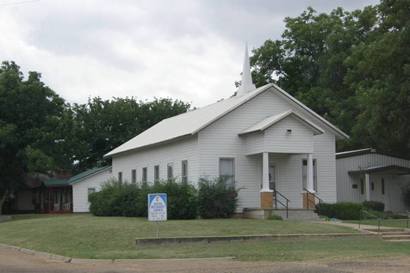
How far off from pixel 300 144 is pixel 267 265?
16.4m

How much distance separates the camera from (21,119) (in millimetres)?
52219

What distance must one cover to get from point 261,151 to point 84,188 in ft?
82.6

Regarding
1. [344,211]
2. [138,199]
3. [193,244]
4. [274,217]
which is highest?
[138,199]

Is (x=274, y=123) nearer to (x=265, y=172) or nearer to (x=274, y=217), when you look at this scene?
(x=265, y=172)

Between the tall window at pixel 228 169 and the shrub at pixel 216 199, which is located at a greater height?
the tall window at pixel 228 169

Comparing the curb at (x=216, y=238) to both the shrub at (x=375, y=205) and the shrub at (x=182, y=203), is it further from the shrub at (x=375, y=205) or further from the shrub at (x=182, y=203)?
the shrub at (x=375, y=205)

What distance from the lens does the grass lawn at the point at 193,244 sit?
19.8 meters

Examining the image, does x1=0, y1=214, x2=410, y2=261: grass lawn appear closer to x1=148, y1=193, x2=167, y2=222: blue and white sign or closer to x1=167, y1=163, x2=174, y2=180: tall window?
x1=148, y1=193, x2=167, y2=222: blue and white sign

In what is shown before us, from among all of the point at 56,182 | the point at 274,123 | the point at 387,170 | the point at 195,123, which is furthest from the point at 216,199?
the point at 56,182

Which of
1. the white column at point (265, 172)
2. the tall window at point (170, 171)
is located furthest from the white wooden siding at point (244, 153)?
the tall window at point (170, 171)

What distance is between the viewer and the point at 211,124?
33.9 meters

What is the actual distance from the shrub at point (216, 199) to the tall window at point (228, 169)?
1.79 m

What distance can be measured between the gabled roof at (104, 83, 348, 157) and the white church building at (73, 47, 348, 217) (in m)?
0.06

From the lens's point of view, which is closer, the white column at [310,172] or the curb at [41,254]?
the curb at [41,254]
